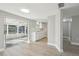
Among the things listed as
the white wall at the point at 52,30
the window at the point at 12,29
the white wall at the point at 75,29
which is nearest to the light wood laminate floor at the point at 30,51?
the white wall at the point at 52,30

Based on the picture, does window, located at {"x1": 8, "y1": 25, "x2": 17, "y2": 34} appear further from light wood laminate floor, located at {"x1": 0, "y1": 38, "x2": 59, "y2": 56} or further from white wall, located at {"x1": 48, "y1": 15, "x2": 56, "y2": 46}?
white wall, located at {"x1": 48, "y1": 15, "x2": 56, "y2": 46}

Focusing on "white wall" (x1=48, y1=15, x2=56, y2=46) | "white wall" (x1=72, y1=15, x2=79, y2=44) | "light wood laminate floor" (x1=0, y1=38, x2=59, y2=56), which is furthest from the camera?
"white wall" (x1=72, y1=15, x2=79, y2=44)

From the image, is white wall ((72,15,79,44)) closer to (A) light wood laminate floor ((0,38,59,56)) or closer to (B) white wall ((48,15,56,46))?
(B) white wall ((48,15,56,46))

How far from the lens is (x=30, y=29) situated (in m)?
8.23

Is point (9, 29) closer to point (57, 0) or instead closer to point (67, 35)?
point (67, 35)

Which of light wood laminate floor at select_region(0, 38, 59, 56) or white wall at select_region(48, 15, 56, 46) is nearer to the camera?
light wood laminate floor at select_region(0, 38, 59, 56)

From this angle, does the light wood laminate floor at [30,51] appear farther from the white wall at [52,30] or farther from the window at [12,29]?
the window at [12,29]

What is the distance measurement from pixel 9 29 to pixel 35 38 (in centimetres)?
242

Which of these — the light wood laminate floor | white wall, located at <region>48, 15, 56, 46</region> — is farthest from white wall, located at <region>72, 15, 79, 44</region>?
the light wood laminate floor

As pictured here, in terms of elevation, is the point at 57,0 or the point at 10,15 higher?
the point at 10,15

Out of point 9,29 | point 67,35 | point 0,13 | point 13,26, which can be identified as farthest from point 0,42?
point 67,35

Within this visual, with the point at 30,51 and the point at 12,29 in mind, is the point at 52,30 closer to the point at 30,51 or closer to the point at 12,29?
the point at 30,51

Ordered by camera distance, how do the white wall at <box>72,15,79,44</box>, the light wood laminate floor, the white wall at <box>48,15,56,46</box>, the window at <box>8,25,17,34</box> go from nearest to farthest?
the light wood laminate floor → the white wall at <box>48,15,56,46</box> → the white wall at <box>72,15,79,44</box> → the window at <box>8,25,17,34</box>

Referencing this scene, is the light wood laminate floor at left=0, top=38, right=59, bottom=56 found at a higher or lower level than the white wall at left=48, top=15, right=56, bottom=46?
lower
